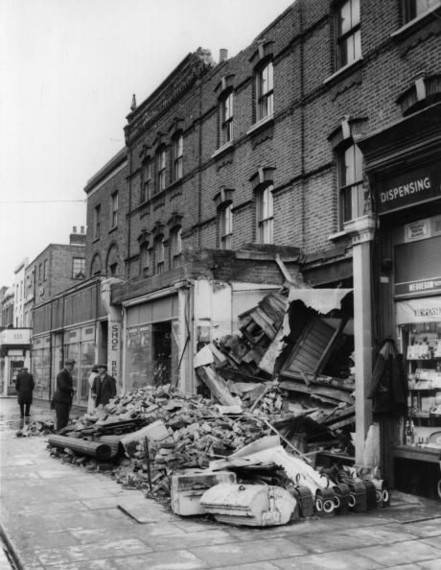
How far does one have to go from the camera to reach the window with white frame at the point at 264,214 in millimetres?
17203

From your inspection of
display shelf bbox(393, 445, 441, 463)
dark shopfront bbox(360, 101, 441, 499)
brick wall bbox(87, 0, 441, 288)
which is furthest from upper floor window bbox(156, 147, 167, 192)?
display shelf bbox(393, 445, 441, 463)

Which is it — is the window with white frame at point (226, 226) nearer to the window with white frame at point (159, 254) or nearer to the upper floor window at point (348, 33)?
the window with white frame at point (159, 254)

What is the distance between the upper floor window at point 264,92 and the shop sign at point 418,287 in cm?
963

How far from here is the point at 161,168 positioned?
2467 centimetres

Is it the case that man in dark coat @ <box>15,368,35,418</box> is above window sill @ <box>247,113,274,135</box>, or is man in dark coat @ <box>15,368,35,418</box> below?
below

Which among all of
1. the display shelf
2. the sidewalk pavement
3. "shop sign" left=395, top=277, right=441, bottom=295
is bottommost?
the sidewalk pavement

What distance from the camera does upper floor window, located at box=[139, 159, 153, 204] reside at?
25422 millimetres

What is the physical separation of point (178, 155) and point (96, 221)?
9364mm

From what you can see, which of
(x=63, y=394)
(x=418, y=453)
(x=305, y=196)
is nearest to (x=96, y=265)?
(x=63, y=394)

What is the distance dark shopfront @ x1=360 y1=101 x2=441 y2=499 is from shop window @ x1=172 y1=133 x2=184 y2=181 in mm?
14294

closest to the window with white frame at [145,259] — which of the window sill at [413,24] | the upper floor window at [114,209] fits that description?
the upper floor window at [114,209]

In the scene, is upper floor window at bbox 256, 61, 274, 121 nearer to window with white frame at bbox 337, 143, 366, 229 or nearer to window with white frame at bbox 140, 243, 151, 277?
window with white frame at bbox 337, 143, 366, 229

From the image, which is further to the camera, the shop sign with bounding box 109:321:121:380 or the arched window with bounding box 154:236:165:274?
the arched window with bounding box 154:236:165:274

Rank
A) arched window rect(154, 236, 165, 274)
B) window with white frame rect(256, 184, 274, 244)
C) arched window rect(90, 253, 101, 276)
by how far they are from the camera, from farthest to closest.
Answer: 1. arched window rect(90, 253, 101, 276)
2. arched window rect(154, 236, 165, 274)
3. window with white frame rect(256, 184, 274, 244)
